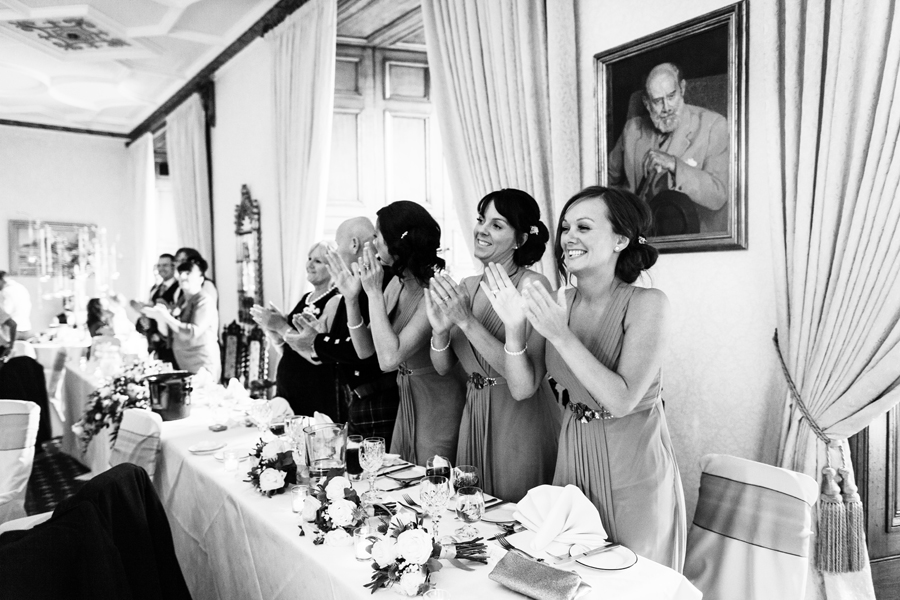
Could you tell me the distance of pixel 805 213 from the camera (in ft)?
7.36

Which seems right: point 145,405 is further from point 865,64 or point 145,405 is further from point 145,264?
point 145,264

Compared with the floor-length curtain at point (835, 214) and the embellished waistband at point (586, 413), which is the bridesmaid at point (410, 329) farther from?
the floor-length curtain at point (835, 214)

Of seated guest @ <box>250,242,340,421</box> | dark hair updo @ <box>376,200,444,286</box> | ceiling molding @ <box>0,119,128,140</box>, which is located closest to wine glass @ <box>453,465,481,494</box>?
dark hair updo @ <box>376,200,444,286</box>

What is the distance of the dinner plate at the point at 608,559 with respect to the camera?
1.44 m

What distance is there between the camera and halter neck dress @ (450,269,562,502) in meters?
2.16

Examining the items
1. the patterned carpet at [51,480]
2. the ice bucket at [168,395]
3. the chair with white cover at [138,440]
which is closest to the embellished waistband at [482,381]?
the chair with white cover at [138,440]

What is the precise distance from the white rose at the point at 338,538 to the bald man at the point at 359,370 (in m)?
1.06

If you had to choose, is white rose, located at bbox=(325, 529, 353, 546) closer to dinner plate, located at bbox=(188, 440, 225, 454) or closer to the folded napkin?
the folded napkin

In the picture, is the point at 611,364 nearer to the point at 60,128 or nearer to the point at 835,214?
the point at 835,214

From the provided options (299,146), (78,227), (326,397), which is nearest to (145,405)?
(326,397)

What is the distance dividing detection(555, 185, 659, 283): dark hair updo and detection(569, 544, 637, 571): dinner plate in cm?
81

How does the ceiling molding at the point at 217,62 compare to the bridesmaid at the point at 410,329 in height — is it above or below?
above

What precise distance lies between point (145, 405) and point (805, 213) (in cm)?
303

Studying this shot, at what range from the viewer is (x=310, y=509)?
1.70m
